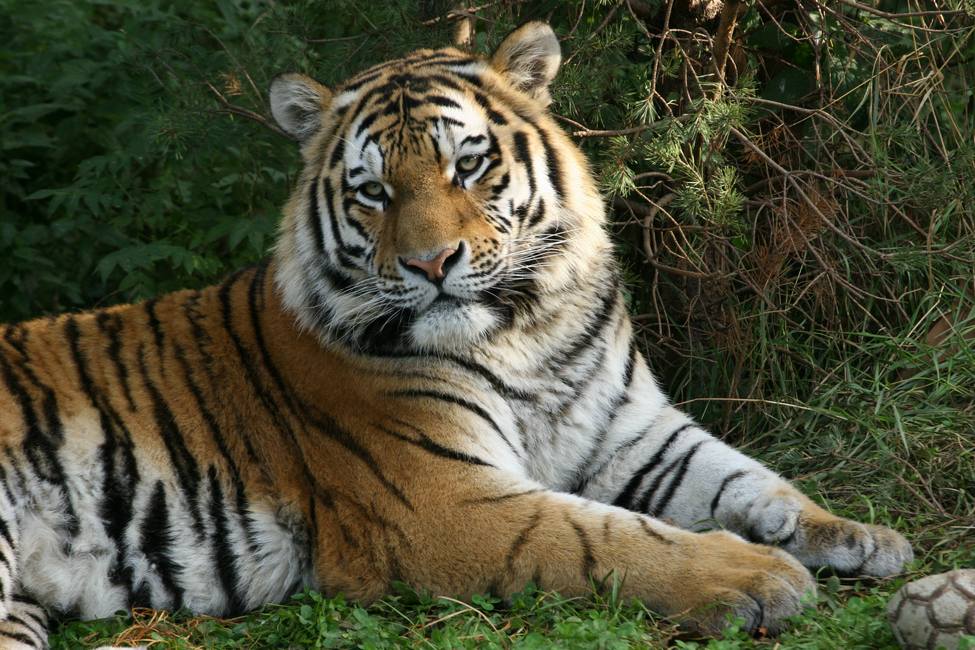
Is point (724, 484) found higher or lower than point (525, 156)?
lower

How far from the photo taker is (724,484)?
11.9ft

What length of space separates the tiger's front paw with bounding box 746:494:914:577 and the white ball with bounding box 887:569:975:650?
0.52m

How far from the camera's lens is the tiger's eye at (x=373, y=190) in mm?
3455

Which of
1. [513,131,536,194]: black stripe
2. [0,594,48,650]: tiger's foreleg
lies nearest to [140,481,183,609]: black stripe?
[0,594,48,650]: tiger's foreleg

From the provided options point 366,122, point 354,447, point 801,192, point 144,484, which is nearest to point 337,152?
point 366,122

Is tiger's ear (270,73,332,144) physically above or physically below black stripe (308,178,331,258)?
above

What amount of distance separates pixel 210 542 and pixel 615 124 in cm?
223

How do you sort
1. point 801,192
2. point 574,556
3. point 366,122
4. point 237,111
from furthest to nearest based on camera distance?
1. point 237,111
2. point 801,192
3. point 366,122
4. point 574,556

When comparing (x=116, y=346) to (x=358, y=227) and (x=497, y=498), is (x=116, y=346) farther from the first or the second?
(x=497, y=498)

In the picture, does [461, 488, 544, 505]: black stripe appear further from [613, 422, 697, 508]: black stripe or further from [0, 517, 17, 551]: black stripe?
[0, 517, 17, 551]: black stripe

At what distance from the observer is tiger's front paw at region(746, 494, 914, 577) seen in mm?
3221

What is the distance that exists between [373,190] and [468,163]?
0.29 metres

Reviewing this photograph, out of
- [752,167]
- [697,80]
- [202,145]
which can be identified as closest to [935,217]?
[752,167]

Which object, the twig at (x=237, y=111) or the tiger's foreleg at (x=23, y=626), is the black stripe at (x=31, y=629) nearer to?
the tiger's foreleg at (x=23, y=626)
